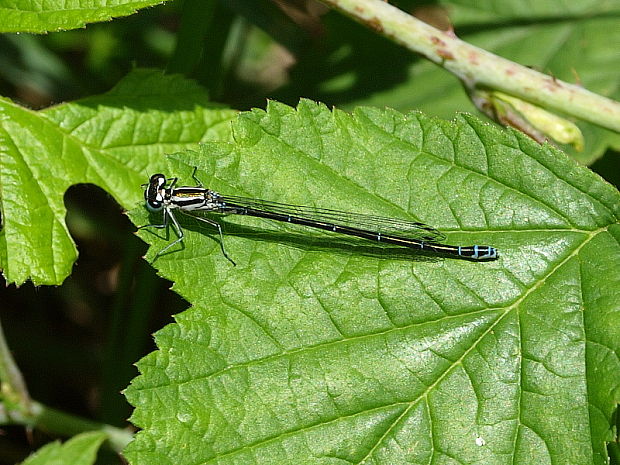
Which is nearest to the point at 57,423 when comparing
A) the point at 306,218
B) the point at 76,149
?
the point at 76,149

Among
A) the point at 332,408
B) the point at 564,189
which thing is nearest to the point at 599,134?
the point at 564,189

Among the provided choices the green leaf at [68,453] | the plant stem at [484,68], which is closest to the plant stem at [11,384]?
the green leaf at [68,453]

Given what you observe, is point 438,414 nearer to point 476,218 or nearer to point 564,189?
point 476,218

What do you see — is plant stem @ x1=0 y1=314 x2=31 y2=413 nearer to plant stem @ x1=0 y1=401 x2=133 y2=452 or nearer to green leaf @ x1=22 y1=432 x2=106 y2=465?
plant stem @ x1=0 y1=401 x2=133 y2=452

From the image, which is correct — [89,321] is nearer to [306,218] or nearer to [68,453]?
[68,453]

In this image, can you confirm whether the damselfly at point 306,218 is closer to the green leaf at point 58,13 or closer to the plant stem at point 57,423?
the green leaf at point 58,13

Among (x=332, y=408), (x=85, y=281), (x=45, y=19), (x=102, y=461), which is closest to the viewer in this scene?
(x=332, y=408)

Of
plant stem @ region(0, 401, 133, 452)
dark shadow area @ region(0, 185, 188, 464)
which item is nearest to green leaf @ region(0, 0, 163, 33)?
dark shadow area @ region(0, 185, 188, 464)

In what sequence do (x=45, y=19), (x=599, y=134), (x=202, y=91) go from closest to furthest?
(x=45, y=19), (x=202, y=91), (x=599, y=134)
